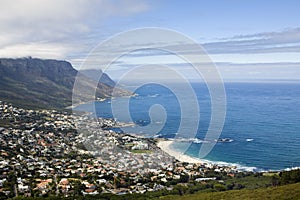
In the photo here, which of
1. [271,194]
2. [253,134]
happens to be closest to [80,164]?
[271,194]

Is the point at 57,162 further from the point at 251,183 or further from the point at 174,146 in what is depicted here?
the point at 251,183

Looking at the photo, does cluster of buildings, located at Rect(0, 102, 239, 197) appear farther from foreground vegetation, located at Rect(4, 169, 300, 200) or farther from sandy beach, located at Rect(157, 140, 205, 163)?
foreground vegetation, located at Rect(4, 169, 300, 200)

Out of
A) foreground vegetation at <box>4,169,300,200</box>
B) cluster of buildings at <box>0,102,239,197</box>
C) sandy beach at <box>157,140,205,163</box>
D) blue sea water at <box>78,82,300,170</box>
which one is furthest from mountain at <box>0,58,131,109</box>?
foreground vegetation at <box>4,169,300,200</box>

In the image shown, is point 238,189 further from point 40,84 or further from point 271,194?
point 40,84

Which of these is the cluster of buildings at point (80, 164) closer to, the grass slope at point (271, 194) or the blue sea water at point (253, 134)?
the blue sea water at point (253, 134)

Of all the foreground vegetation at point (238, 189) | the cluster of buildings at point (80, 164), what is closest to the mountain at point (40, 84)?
the cluster of buildings at point (80, 164)
